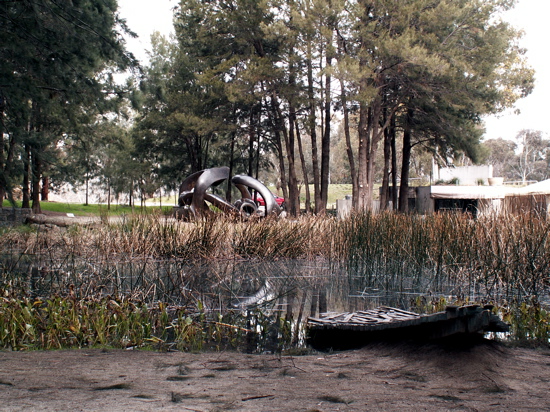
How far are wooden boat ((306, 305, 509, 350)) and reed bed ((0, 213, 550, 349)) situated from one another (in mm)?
435

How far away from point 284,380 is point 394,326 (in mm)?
1023

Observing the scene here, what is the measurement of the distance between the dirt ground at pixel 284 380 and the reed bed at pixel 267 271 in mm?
645

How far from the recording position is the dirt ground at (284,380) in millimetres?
2844

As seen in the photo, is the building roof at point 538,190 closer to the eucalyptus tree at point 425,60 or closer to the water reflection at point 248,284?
the eucalyptus tree at point 425,60

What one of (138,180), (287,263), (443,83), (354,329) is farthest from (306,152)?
(354,329)

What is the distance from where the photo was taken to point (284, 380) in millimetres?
3312

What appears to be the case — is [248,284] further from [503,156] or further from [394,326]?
[503,156]

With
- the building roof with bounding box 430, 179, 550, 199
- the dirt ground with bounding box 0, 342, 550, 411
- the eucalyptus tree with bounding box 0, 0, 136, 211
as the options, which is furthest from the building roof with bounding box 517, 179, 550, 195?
the dirt ground with bounding box 0, 342, 550, 411

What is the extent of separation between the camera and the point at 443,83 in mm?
15969

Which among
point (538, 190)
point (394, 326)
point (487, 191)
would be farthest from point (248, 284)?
point (487, 191)

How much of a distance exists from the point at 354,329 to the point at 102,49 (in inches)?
249

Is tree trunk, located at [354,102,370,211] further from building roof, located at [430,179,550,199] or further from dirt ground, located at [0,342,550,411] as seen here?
dirt ground, located at [0,342,550,411]

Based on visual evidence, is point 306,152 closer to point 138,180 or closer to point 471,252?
point 138,180

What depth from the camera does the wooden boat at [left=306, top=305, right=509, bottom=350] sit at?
339cm
